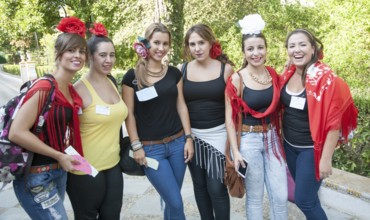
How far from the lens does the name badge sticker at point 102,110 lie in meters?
2.20

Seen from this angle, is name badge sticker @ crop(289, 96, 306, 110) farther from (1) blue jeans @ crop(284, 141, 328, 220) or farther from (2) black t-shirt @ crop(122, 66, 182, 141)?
(2) black t-shirt @ crop(122, 66, 182, 141)

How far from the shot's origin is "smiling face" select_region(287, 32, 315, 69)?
7.80 feet

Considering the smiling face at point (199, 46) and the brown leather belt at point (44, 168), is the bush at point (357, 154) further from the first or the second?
the brown leather belt at point (44, 168)

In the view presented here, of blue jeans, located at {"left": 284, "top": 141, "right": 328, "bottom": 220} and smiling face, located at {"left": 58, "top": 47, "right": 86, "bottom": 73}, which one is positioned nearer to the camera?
smiling face, located at {"left": 58, "top": 47, "right": 86, "bottom": 73}

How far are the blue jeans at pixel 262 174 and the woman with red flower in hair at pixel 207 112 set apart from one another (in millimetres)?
Result: 211

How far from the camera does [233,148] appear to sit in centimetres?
246

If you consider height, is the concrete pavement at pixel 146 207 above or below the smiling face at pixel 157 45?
below

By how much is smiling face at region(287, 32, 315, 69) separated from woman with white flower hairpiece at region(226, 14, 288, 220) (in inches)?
8.5

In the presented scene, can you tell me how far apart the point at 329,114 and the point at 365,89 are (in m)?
3.67

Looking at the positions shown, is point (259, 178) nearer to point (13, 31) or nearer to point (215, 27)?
point (215, 27)

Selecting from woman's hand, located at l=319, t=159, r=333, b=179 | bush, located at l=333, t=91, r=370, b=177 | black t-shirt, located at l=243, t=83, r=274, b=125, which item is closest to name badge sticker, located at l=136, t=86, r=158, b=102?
black t-shirt, located at l=243, t=83, r=274, b=125

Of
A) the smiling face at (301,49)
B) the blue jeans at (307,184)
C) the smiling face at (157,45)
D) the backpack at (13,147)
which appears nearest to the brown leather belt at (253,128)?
the blue jeans at (307,184)

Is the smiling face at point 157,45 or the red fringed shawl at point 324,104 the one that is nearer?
the red fringed shawl at point 324,104

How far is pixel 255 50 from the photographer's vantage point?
97.6 inches
